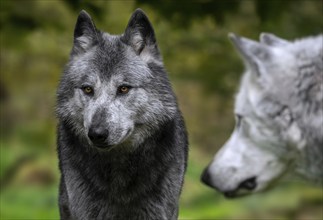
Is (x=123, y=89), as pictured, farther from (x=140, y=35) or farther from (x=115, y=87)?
(x=140, y=35)

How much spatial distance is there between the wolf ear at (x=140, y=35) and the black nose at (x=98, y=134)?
66cm

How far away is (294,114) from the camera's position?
5512 millimetres

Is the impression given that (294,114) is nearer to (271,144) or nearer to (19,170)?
(271,144)

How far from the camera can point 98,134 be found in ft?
12.5

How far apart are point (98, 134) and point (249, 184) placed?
267cm

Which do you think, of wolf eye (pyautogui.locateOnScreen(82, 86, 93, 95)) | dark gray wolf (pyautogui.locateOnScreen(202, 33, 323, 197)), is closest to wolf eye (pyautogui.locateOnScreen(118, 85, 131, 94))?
wolf eye (pyautogui.locateOnScreen(82, 86, 93, 95))

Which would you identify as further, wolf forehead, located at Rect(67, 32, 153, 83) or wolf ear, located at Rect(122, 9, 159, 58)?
wolf ear, located at Rect(122, 9, 159, 58)

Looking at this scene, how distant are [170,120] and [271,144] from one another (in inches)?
74.7

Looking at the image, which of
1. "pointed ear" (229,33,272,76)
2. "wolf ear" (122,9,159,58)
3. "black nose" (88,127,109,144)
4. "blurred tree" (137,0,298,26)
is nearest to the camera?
"black nose" (88,127,109,144)

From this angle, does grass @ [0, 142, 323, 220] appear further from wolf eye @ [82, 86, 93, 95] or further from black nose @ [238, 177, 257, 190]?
wolf eye @ [82, 86, 93, 95]

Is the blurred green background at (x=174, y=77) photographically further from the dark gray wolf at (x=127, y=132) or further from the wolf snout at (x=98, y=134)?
the wolf snout at (x=98, y=134)

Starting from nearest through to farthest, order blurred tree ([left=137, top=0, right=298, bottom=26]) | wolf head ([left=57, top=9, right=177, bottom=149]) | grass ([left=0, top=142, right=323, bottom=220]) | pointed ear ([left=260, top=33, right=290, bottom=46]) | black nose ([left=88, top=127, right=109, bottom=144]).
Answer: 1. black nose ([left=88, top=127, right=109, bottom=144])
2. wolf head ([left=57, top=9, right=177, bottom=149])
3. pointed ear ([left=260, top=33, right=290, bottom=46])
4. blurred tree ([left=137, top=0, right=298, bottom=26])
5. grass ([left=0, top=142, right=323, bottom=220])

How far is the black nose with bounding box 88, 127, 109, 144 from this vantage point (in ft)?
12.5

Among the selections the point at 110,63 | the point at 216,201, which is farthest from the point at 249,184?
the point at 216,201
